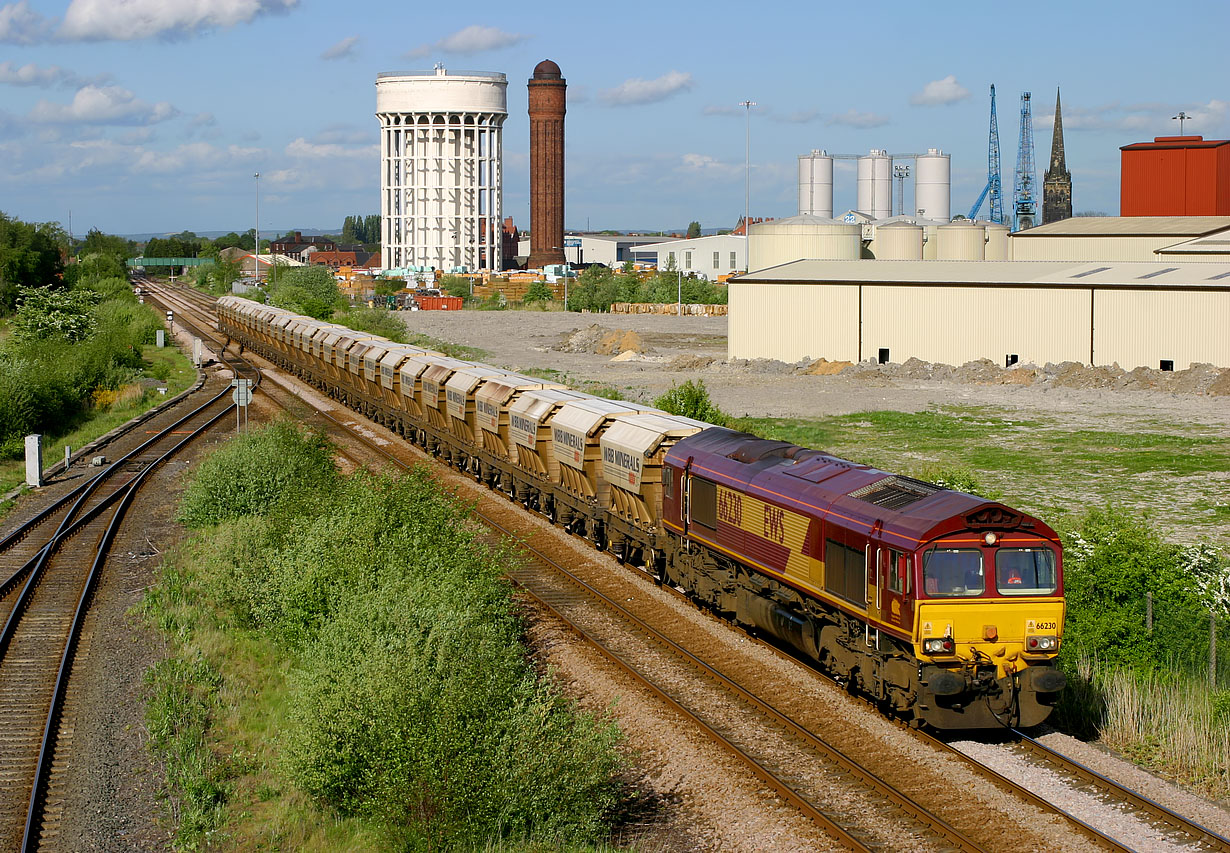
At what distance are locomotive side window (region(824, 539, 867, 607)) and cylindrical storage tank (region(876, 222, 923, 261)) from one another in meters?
78.6

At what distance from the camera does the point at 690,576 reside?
2331 centimetres

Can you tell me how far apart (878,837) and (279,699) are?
9.82m

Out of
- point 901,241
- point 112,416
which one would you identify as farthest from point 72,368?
point 901,241

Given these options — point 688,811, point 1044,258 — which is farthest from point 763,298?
point 688,811

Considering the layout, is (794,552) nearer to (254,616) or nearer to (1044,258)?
(254,616)

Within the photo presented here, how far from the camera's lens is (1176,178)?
102250 mm

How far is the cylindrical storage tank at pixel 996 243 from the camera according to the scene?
97188 mm

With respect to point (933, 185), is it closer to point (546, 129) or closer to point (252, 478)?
point (546, 129)

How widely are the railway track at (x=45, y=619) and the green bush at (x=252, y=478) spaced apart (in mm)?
2267

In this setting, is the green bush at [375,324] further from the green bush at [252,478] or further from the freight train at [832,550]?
the freight train at [832,550]

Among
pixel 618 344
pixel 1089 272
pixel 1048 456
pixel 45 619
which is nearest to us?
pixel 45 619

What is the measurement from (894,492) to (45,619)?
52.6 ft

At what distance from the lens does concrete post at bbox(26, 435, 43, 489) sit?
36.5m

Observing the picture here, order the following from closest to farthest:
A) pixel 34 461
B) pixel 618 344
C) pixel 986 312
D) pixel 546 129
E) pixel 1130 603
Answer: pixel 1130 603
pixel 34 461
pixel 986 312
pixel 618 344
pixel 546 129
